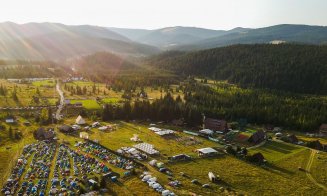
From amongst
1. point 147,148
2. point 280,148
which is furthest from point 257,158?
point 147,148

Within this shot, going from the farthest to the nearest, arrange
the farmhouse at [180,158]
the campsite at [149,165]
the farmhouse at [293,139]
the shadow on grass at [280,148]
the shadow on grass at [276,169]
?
the farmhouse at [293,139] < the shadow on grass at [280,148] < the farmhouse at [180,158] < the shadow on grass at [276,169] < the campsite at [149,165]

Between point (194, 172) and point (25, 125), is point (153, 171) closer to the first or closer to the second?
point (194, 172)

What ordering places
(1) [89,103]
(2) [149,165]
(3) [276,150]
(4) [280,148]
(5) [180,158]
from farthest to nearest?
(1) [89,103]
(4) [280,148]
(3) [276,150]
(5) [180,158]
(2) [149,165]

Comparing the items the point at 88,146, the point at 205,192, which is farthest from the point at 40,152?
the point at 205,192

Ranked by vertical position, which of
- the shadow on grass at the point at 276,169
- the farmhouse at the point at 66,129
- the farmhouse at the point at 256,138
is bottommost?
the shadow on grass at the point at 276,169

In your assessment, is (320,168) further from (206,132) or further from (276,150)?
(206,132)

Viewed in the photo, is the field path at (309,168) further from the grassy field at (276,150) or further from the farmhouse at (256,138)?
the farmhouse at (256,138)

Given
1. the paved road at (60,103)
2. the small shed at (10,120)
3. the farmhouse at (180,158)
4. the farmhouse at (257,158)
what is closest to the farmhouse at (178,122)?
the farmhouse at (180,158)
